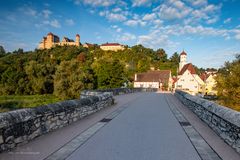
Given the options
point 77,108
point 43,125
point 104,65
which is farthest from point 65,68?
point 43,125

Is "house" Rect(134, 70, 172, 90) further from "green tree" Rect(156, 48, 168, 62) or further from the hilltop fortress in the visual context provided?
the hilltop fortress

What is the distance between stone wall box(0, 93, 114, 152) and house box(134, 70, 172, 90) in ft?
204

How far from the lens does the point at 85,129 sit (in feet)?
23.3

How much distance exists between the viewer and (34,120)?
5605 millimetres

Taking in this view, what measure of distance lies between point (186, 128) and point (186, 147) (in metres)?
2.32

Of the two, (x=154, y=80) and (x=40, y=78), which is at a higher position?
(x=154, y=80)

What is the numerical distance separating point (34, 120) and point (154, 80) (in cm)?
6637

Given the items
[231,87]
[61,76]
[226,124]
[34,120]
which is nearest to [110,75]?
[61,76]

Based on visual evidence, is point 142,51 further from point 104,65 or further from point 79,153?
point 79,153

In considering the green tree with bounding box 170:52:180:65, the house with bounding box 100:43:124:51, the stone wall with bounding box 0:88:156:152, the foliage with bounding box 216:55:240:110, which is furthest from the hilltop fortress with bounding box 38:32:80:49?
the stone wall with bounding box 0:88:156:152

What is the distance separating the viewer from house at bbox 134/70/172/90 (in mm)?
69688

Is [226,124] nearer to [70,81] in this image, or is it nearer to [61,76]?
[70,81]

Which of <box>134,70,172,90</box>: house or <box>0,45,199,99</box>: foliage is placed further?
<box>134,70,172,90</box>: house

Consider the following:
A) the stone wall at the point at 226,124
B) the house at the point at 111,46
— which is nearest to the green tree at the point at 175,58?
the house at the point at 111,46
